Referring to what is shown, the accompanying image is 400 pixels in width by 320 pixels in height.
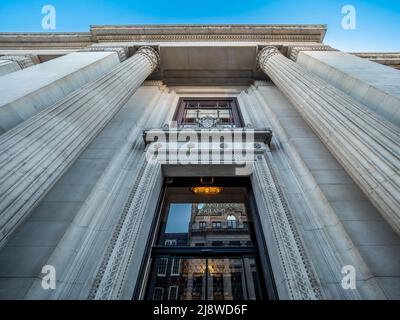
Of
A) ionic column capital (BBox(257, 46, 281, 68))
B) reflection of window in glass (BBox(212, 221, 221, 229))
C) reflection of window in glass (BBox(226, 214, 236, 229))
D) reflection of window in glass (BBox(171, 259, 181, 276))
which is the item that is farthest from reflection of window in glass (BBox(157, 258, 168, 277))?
ionic column capital (BBox(257, 46, 281, 68))

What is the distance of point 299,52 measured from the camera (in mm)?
9633

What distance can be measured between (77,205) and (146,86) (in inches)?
308

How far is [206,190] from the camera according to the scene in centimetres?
621

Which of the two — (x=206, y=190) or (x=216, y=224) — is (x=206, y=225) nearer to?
(x=216, y=224)

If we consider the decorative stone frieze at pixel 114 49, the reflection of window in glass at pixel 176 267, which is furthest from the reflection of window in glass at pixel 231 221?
the decorative stone frieze at pixel 114 49

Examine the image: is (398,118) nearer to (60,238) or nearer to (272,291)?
(272,291)

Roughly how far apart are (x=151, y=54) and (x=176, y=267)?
31.7 feet

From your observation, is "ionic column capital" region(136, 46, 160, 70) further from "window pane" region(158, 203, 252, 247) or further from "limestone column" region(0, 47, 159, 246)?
"window pane" region(158, 203, 252, 247)

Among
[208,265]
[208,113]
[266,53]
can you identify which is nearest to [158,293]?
[208,265]

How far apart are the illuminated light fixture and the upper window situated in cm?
310

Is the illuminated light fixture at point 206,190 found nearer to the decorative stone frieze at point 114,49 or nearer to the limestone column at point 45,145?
the limestone column at point 45,145

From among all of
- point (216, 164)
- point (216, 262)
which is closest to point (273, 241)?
point (216, 262)

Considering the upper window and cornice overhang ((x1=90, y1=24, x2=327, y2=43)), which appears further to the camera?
cornice overhang ((x1=90, y1=24, x2=327, y2=43))

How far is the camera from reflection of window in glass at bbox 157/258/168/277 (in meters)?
4.29
